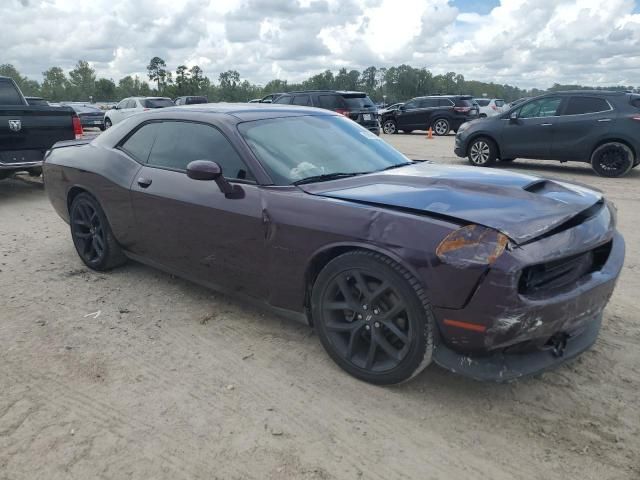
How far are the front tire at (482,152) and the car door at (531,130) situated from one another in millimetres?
210

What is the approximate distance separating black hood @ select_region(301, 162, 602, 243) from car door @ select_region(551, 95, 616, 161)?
7668 mm

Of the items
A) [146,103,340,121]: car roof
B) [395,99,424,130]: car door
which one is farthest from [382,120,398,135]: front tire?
[146,103,340,121]: car roof

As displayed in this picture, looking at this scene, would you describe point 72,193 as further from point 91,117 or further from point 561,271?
point 91,117

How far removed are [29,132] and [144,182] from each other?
5.18 m

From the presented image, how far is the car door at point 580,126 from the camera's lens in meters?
9.72

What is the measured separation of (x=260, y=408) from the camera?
8.84 ft

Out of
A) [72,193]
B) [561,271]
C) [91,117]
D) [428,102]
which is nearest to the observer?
[561,271]

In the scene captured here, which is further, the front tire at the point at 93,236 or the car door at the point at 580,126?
the car door at the point at 580,126

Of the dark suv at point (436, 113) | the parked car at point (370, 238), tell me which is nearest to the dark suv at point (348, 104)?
the dark suv at point (436, 113)

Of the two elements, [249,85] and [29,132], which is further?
[249,85]

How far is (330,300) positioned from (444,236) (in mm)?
803

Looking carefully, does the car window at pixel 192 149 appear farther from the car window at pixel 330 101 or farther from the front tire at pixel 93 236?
the car window at pixel 330 101

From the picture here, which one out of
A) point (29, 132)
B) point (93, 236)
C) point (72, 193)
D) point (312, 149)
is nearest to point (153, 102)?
point (29, 132)

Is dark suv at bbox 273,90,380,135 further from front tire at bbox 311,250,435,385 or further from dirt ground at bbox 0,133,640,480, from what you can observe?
front tire at bbox 311,250,435,385
